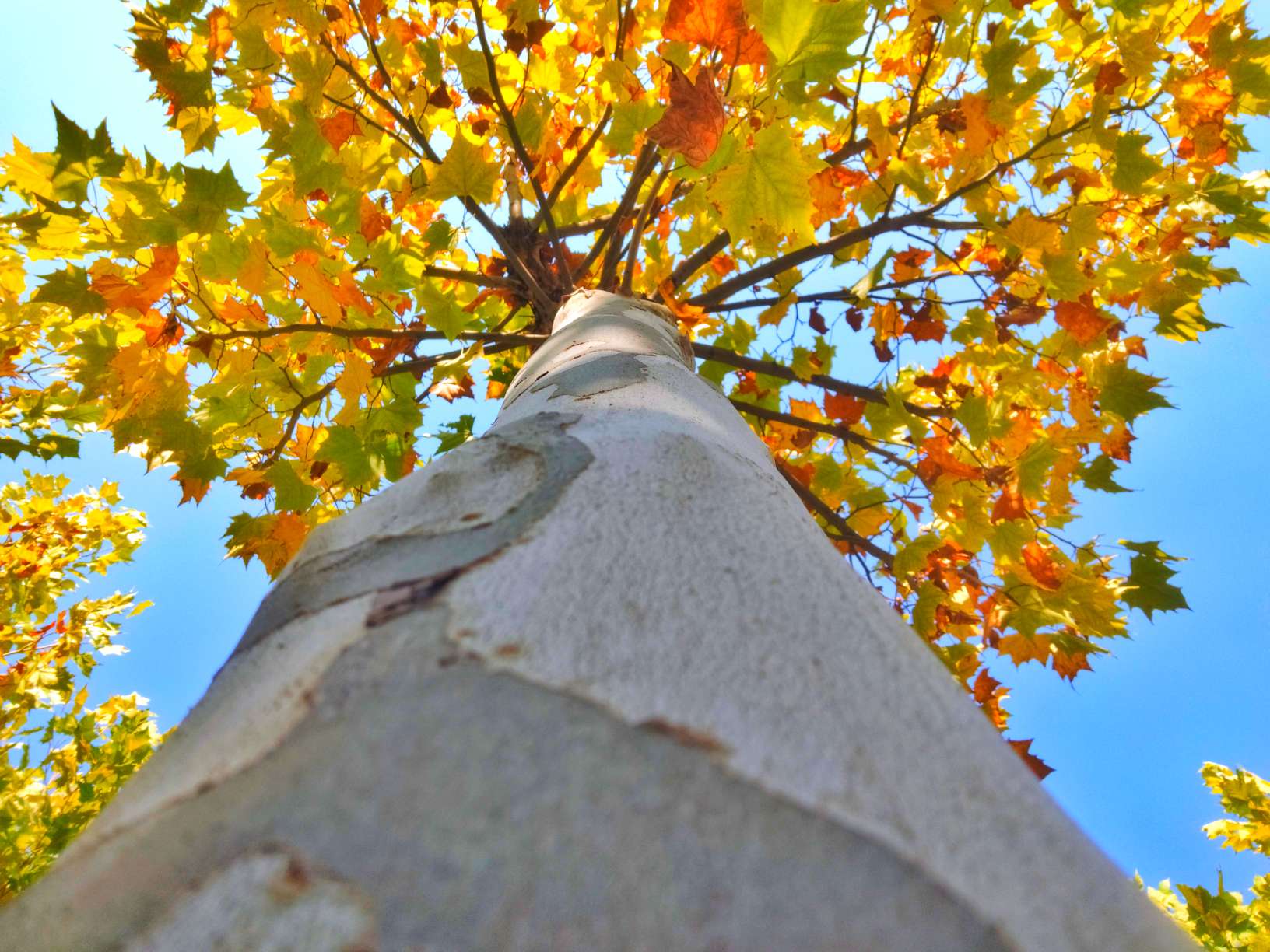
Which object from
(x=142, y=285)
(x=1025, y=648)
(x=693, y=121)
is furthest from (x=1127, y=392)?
(x=142, y=285)

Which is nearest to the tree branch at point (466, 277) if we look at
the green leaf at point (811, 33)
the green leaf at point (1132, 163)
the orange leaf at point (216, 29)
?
the orange leaf at point (216, 29)

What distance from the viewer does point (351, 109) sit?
223cm

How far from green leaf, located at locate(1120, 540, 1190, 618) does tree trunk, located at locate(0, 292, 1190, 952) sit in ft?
6.68

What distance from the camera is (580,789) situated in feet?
1.02

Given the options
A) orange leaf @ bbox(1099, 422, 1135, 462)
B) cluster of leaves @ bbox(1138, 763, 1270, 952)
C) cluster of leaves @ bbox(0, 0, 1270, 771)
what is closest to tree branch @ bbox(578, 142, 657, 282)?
cluster of leaves @ bbox(0, 0, 1270, 771)

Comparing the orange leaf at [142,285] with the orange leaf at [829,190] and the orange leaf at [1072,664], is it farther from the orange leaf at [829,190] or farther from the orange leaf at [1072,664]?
the orange leaf at [1072,664]

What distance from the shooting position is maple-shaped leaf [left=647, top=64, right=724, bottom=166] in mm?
1172

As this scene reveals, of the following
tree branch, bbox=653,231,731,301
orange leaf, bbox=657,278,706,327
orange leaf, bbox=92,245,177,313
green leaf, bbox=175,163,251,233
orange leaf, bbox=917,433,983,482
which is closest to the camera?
green leaf, bbox=175,163,251,233

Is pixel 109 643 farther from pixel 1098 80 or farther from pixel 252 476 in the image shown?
pixel 1098 80

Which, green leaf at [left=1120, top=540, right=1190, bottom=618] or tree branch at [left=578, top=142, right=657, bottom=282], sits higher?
tree branch at [left=578, top=142, right=657, bottom=282]

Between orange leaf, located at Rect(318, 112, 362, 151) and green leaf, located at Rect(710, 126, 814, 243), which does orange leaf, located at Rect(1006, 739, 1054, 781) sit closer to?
green leaf, located at Rect(710, 126, 814, 243)

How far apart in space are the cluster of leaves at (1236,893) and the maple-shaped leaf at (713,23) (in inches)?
196

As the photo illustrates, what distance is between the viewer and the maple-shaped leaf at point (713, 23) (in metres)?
1.53

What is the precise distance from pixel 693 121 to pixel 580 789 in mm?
1178
